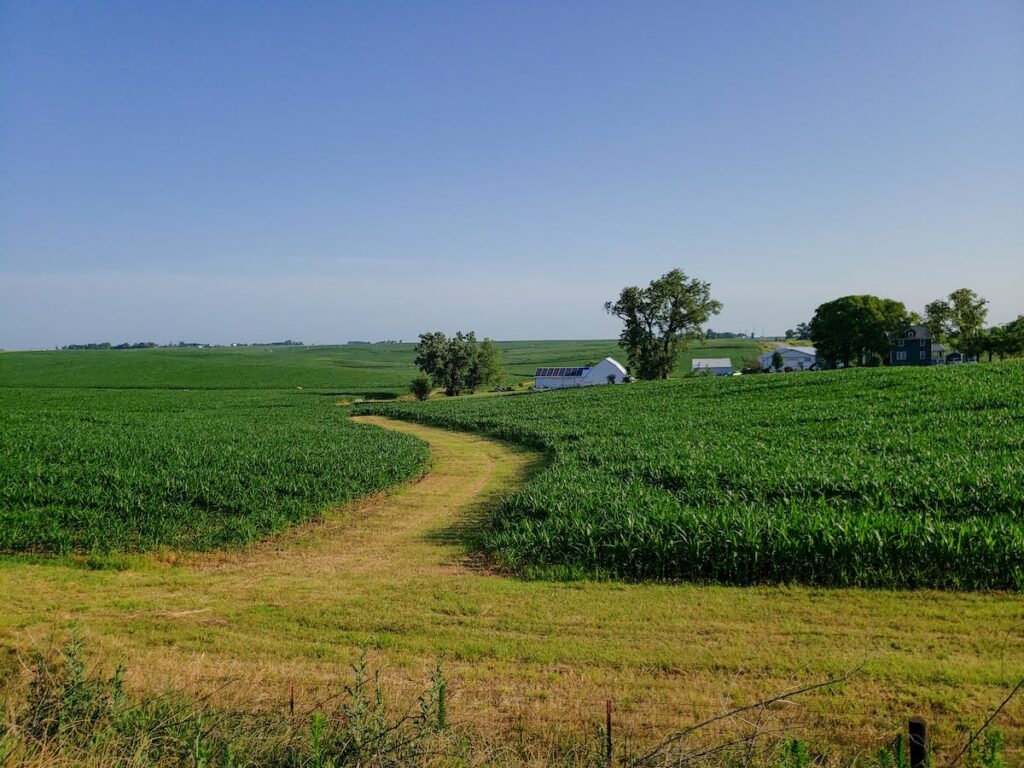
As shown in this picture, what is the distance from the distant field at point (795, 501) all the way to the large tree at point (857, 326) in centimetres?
5500

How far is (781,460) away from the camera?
17.6m

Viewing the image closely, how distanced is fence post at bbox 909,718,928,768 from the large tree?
85.2 metres

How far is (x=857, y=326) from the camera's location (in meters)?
78.3

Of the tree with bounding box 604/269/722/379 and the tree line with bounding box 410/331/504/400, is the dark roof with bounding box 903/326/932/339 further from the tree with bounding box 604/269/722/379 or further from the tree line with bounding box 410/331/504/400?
the tree line with bounding box 410/331/504/400

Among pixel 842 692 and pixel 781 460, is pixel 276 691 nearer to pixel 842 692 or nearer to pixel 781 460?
pixel 842 692

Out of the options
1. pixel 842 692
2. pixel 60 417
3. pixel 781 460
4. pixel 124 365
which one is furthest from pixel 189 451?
pixel 124 365

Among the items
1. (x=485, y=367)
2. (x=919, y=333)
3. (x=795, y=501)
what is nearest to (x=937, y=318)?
(x=919, y=333)

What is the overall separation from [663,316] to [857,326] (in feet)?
89.5

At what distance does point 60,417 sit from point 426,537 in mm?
44066

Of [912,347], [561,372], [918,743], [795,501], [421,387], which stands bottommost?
[795,501]

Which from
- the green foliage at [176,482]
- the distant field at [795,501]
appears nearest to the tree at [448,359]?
the green foliage at [176,482]

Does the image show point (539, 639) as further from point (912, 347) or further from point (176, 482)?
point (912, 347)

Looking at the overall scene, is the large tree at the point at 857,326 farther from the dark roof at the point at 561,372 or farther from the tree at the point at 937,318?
the dark roof at the point at 561,372

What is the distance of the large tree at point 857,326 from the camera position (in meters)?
78.2
